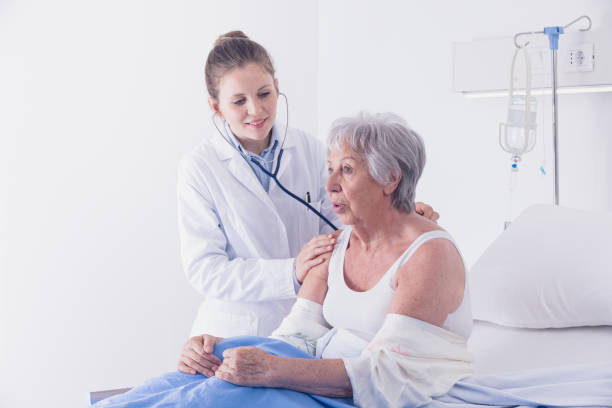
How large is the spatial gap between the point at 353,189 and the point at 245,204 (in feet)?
1.75

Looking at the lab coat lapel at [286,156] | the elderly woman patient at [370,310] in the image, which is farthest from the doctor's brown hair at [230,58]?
the elderly woman patient at [370,310]

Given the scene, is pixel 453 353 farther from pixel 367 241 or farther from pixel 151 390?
pixel 151 390

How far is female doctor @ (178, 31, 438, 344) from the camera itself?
202 centimetres

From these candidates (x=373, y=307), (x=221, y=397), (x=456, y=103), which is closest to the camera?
(x=221, y=397)

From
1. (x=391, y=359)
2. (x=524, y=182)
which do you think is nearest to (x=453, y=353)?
(x=391, y=359)

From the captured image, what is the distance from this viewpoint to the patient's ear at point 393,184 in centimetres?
170

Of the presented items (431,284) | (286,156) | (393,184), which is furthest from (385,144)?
(286,156)

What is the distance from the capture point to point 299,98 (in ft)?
11.7

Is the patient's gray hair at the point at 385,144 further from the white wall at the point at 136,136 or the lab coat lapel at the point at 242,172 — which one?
the white wall at the point at 136,136

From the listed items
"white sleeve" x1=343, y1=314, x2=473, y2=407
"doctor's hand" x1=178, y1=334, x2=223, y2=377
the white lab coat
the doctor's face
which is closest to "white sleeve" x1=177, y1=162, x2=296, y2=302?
the white lab coat

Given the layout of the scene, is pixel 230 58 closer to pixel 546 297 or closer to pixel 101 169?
pixel 546 297

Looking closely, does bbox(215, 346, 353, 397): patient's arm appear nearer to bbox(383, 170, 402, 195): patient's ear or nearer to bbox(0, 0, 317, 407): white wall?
bbox(383, 170, 402, 195): patient's ear

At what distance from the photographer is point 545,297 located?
6.62 ft

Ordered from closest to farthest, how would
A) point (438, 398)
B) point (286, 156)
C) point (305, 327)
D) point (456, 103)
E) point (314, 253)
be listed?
point (438, 398), point (305, 327), point (314, 253), point (286, 156), point (456, 103)
